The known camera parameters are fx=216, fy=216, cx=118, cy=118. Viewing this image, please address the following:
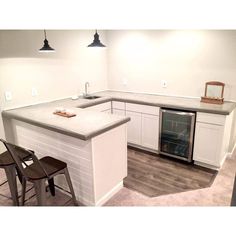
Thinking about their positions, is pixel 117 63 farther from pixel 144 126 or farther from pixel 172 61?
pixel 144 126

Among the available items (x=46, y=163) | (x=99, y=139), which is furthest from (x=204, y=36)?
(x=46, y=163)

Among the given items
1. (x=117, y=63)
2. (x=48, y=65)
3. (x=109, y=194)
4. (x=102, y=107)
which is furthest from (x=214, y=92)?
(x=48, y=65)

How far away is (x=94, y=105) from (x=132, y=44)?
1.39 metres

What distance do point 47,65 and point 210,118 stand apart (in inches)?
98.6

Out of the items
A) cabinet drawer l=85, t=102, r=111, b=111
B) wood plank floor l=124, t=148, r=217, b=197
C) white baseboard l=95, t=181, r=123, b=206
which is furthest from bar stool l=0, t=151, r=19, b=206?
cabinet drawer l=85, t=102, r=111, b=111

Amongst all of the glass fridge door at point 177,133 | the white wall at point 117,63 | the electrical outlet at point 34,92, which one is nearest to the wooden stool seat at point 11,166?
the white wall at point 117,63

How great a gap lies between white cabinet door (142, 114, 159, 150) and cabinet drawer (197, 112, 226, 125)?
2.22 ft

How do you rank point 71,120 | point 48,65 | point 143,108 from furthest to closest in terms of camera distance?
point 143,108, point 48,65, point 71,120

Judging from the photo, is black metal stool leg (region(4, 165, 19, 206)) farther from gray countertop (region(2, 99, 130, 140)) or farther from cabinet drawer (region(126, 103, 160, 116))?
cabinet drawer (region(126, 103, 160, 116))

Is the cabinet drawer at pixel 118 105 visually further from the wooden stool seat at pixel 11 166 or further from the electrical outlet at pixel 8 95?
the wooden stool seat at pixel 11 166

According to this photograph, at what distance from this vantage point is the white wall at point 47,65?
9.37 feet

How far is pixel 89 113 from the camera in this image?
2629 millimetres

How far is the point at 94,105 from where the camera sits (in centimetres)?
353

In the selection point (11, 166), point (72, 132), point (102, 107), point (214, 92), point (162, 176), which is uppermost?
point (214, 92)
